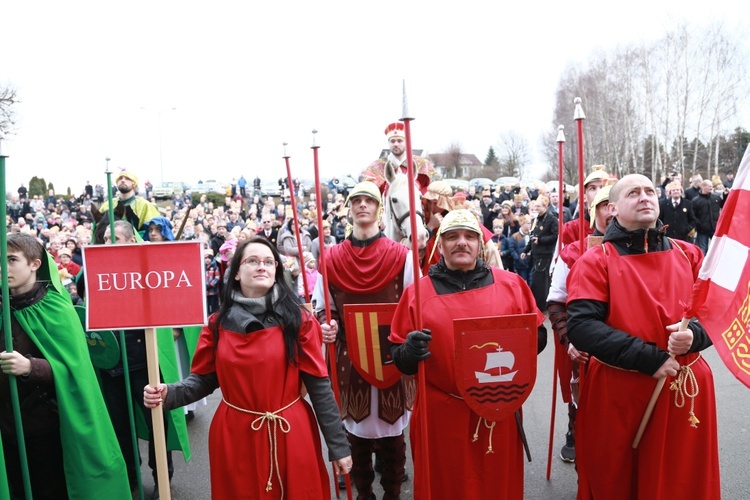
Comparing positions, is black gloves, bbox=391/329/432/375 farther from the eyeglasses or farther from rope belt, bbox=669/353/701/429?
rope belt, bbox=669/353/701/429

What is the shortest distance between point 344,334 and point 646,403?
71.2 inches

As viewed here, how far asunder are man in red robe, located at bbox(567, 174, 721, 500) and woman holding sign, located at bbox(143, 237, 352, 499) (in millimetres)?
1273

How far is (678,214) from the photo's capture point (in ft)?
36.4

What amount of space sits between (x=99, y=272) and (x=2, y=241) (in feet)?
1.76

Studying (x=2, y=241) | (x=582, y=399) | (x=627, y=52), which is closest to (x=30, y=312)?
(x=2, y=241)

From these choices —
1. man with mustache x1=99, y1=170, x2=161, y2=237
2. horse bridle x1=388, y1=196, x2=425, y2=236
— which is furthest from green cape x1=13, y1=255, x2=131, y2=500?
horse bridle x1=388, y1=196, x2=425, y2=236

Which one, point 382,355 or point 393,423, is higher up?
point 382,355

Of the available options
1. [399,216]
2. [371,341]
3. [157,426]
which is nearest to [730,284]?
[371,341]

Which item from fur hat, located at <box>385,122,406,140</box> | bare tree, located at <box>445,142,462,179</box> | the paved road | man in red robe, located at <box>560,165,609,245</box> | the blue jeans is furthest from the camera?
bare tree, located at <box>445,142,462,179</box>

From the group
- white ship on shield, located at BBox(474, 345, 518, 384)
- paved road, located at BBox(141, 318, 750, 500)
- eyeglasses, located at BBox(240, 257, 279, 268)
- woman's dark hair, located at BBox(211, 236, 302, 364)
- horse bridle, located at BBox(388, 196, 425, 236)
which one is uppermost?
horse bridle, located at BBox(388, 196, 425, 236)

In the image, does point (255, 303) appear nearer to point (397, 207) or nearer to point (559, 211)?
point (559, 211)

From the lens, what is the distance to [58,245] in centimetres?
999

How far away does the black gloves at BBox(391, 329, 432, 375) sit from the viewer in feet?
8.73

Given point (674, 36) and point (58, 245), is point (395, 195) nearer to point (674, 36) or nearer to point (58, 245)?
point (58, 245)
